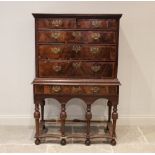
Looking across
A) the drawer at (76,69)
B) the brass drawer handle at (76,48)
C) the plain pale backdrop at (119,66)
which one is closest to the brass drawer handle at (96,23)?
the brass drawer handle at (76,48)

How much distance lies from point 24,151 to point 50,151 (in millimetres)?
265

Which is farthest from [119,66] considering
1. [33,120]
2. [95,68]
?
[33,120]

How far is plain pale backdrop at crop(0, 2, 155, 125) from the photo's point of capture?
3.49 metres

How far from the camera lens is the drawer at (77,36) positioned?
2.97 m

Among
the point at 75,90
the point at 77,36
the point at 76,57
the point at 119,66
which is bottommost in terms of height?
the point at 75,90

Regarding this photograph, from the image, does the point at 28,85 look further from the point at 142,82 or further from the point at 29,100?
the point at 142,82

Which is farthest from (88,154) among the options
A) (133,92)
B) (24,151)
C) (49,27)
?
(49,27)

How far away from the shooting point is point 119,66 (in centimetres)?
363

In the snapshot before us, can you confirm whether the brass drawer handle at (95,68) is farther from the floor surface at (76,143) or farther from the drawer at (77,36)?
the floor surface at (76,143)

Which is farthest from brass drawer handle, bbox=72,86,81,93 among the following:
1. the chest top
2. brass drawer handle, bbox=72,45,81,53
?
brass drawer handle, bbox=72,45,81,53

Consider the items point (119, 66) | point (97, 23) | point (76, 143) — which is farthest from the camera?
point (119, 66)

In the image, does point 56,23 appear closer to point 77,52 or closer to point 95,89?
point 77,52

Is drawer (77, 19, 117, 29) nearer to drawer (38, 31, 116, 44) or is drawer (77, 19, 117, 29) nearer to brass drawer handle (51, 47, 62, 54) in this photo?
drawer (38, 31, 116, 44)

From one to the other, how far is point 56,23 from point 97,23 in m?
0.41
